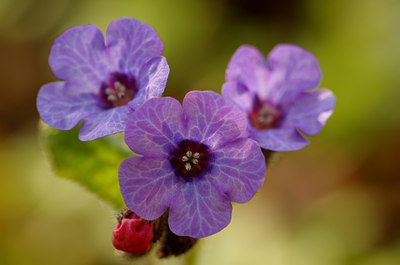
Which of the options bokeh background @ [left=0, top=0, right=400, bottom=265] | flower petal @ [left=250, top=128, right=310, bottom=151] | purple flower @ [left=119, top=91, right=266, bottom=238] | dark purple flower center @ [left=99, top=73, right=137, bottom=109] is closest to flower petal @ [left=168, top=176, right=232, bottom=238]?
purple flower @ [left=119, top=91, right=266, bottom=238]

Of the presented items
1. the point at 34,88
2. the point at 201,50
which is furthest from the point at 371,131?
the point at 34,88

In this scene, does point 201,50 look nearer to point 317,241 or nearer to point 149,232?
point 317,241

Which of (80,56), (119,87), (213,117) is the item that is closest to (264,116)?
(213,117)

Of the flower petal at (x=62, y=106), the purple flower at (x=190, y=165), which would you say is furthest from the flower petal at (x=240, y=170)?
the flower petal at (x=62, y=106)

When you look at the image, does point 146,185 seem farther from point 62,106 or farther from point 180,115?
point 62,106

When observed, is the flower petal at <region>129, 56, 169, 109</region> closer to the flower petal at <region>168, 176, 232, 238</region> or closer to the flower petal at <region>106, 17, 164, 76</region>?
the flower petal at <region>106, 17, 164, 76</region>
